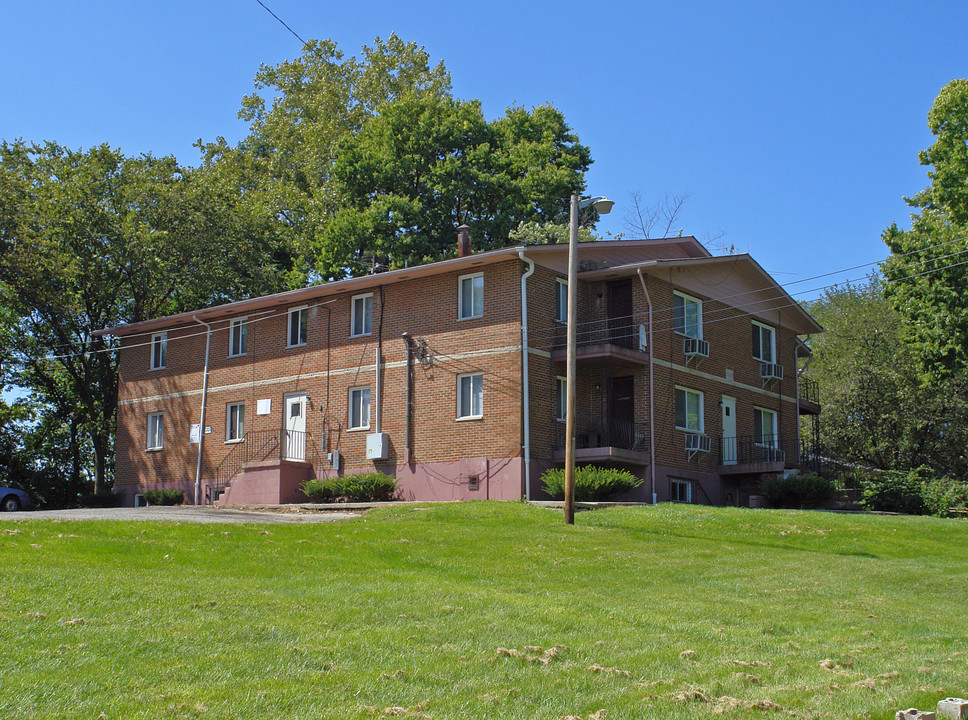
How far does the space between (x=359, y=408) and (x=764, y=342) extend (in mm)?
14084

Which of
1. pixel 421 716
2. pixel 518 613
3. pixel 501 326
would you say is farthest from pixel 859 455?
pixel 421 716

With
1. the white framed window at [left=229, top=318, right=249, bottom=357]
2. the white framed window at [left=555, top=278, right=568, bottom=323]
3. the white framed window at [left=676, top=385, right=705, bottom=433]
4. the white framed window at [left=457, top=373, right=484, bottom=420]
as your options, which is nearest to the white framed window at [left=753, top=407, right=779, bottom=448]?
the white framed window at [left=676, top=385, right=705, bottom=433]

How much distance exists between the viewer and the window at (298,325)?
33.1 metres

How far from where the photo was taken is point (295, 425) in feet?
107

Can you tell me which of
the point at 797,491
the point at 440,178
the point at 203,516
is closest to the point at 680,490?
the point at 797,491

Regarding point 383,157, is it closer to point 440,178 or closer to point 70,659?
point 440,178

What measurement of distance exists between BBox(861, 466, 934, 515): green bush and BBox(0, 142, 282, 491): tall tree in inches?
1042

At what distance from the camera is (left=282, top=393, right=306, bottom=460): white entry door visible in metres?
32.3

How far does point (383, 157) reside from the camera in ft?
151

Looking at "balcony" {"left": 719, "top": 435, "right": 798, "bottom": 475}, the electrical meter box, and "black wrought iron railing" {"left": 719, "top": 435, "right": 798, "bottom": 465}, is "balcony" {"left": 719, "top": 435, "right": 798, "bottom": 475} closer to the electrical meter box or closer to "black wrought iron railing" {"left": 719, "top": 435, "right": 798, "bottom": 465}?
"black wrought iron railing" {"left": 719, "top": 435, "right": 798, "bottom": 465}

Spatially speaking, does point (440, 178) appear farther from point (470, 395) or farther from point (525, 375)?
point (525, 375)

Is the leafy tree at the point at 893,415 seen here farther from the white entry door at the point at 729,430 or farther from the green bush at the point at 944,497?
the green bush at the point at 944,497

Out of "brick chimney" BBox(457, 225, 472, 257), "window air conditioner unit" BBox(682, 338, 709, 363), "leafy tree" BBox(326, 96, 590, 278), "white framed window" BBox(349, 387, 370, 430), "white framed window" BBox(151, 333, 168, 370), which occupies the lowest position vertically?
"white framed window" BBox(349, 387, 370, 430)

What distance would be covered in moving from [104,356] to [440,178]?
15.7 m
